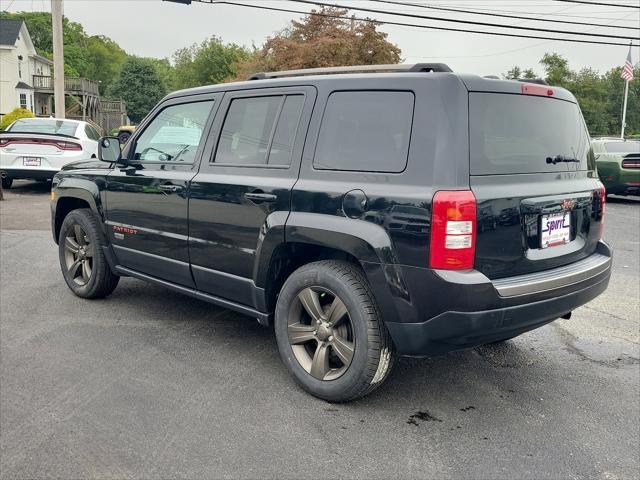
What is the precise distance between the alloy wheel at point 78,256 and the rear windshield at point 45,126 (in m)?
8.44

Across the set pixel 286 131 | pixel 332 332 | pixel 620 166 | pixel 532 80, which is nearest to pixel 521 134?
pixel 532 80

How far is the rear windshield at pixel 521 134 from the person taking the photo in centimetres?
321

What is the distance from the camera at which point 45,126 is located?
13.7 m

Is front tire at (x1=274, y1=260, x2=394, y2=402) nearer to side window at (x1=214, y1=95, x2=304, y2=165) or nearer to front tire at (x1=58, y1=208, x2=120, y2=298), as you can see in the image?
side window at (x1=214, y1=95, x2=304, y2=165)

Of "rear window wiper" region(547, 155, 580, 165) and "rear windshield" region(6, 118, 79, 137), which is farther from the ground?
"rear windshield" region(6, 118, 79, 137)

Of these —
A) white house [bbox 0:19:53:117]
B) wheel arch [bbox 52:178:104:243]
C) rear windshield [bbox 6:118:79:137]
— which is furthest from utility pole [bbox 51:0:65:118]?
white house [bbox 0:19:53:117]

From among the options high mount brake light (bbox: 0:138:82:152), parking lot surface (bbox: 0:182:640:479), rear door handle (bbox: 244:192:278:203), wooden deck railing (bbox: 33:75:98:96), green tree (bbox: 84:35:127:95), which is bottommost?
parking lot surface (bbox: 0:182:640:479)

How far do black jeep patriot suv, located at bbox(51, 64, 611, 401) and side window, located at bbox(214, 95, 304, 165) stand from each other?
0.01 m

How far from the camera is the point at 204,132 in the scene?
4434 millimetres

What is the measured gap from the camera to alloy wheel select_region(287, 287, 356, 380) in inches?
139

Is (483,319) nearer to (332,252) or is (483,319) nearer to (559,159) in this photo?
(332,252)

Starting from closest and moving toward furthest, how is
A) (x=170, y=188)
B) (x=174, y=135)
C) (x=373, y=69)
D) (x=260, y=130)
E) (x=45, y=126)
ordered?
(x=373, y=69)
(x=260, y=130)
(x=170, y=188)
(x=174, y=135)
(x=45, y=126)

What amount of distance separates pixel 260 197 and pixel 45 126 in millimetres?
11668

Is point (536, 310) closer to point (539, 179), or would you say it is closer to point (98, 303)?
point (539, 179)
